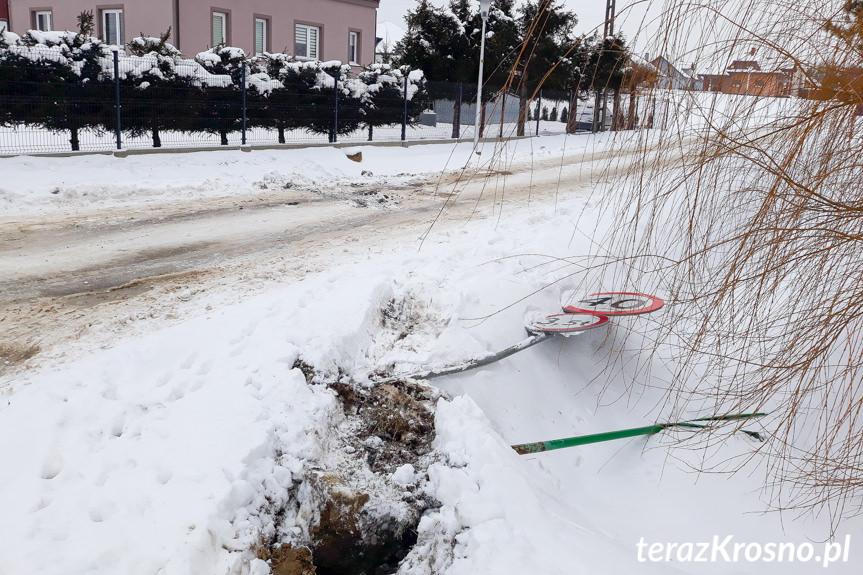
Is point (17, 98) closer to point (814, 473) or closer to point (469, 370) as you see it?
point (469, 370)

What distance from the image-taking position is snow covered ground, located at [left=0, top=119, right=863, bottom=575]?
2807 mm

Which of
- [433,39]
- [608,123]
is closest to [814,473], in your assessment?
[608,123]

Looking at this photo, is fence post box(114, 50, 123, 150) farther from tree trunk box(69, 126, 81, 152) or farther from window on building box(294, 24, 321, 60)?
window on building box(294, 24, 321, 60)

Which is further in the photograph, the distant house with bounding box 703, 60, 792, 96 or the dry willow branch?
the distant house with bounding box 703, 60, 792, 96

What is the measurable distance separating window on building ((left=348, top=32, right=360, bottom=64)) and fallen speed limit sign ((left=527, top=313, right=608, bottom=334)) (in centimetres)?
2236

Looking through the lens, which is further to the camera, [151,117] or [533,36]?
[151,117]

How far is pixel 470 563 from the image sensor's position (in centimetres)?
296

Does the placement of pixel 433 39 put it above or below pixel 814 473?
above

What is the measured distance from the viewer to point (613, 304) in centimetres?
512

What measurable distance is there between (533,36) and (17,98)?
9.92m

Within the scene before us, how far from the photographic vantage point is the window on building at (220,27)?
68.0ft

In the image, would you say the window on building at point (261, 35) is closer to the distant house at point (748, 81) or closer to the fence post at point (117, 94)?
the fence post at point (117, 94)

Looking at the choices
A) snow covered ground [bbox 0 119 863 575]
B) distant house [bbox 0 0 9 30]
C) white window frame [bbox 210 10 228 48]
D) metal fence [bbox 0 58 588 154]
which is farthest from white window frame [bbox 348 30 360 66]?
snow covered ground [bbox 0 119 863 575]

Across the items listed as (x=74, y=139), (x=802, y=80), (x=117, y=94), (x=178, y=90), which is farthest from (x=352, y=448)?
(x=178, y=90)
